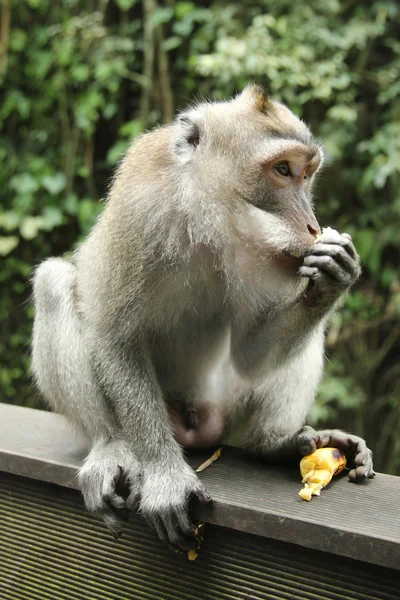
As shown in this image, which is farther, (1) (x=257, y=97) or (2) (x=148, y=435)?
(1) (x=257, y=97)

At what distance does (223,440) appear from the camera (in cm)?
315

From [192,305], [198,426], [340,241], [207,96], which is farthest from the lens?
[207,96]

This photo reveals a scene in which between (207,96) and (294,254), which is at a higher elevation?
(207,96)

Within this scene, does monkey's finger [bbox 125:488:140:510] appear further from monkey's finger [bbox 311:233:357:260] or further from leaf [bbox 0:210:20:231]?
leaf [bbox 0:210:20:231]

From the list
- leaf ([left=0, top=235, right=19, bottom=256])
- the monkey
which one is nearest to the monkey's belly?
the monkey

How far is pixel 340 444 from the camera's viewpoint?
105 inches

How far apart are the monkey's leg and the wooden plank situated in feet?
0.42

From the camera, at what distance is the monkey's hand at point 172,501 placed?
2.29m

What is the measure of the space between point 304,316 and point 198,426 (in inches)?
26.1

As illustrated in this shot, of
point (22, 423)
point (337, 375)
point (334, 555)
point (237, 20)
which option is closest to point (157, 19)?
point (237, 20)

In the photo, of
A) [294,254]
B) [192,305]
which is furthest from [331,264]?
[192,305]

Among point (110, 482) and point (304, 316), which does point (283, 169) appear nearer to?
point (304, 316)

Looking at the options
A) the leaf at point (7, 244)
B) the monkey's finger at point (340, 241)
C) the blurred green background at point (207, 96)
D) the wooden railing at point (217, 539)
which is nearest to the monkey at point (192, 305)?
the monkey's finger at point (340, 241)

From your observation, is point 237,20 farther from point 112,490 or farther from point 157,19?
point 112,490
